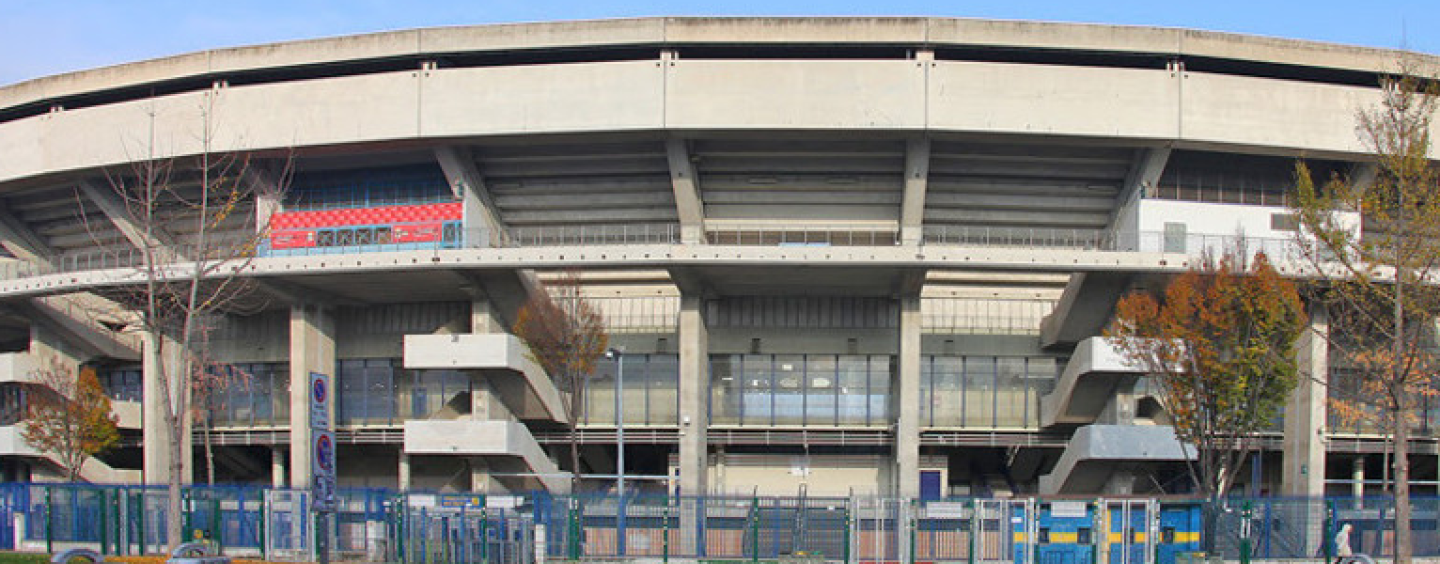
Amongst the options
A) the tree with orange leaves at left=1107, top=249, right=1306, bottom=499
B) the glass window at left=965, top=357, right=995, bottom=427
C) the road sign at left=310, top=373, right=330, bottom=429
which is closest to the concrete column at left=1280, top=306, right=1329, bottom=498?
the tree with orange leaves at left=1107, top=249, right=1306, bottom=499

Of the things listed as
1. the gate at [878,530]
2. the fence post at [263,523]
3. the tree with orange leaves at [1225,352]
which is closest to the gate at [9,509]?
the fence post at [263,523]

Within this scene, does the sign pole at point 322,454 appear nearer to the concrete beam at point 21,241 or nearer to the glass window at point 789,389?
the glass window at point 789,389

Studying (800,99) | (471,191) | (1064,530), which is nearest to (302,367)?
(471,191)

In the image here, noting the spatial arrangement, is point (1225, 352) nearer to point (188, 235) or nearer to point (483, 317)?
point (483, 317)

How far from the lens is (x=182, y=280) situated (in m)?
37.8

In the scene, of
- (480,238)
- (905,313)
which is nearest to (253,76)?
(480,238)

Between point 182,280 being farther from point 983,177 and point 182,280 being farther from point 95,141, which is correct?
point 983,177

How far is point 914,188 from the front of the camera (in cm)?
3681

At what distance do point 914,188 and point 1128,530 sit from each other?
1278 cm

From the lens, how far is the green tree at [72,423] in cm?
4079

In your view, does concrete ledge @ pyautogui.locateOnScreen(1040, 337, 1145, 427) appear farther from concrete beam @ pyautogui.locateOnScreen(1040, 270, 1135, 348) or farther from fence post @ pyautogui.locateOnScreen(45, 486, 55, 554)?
fence post @ pyautogui.locateOnScreen(45, 486, 55, 554)

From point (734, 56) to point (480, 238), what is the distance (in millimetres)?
9806

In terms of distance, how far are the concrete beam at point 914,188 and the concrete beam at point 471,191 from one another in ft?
43.0

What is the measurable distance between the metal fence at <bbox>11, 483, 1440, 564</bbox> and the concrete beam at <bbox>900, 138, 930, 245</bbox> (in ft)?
34.7
